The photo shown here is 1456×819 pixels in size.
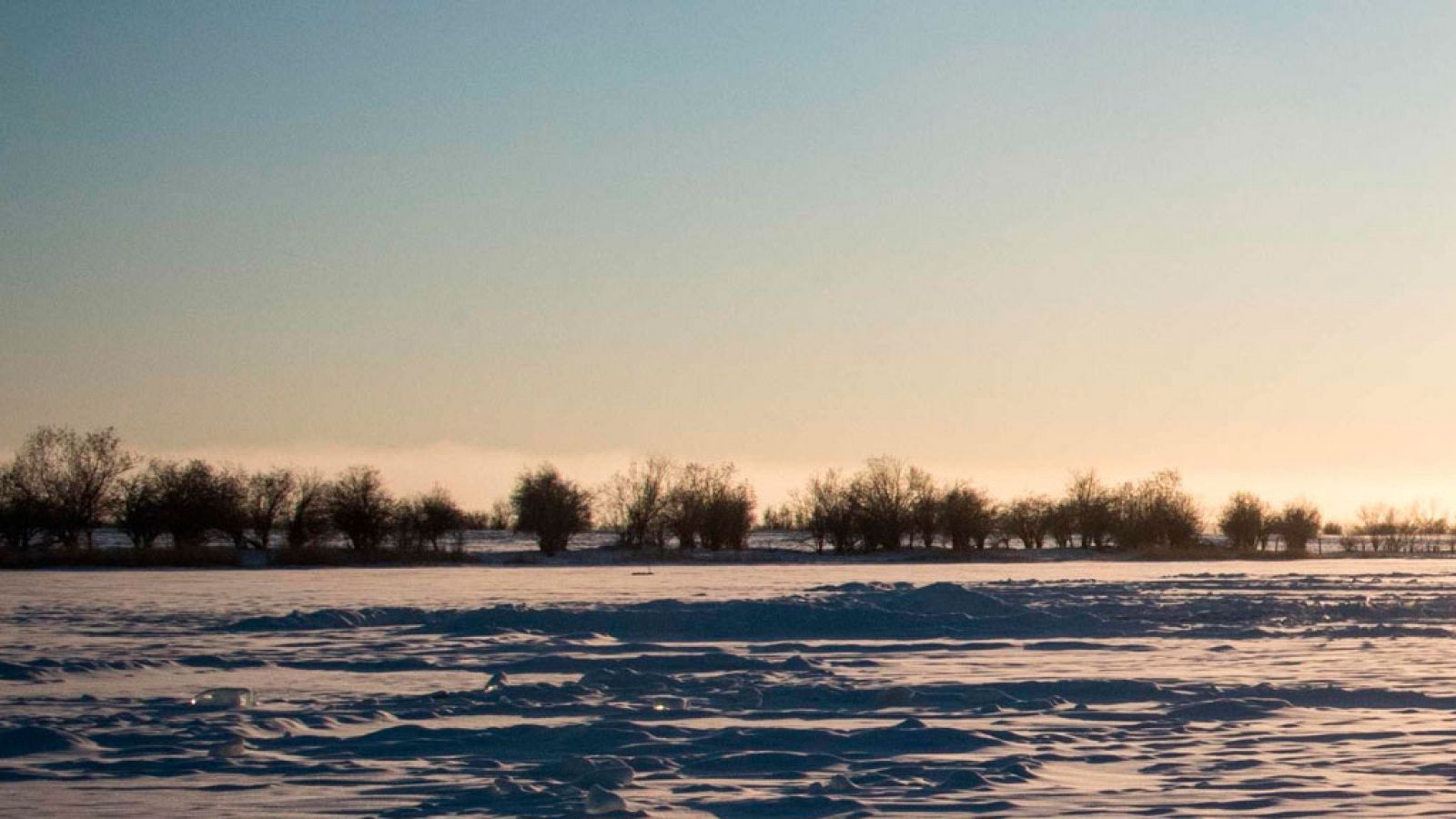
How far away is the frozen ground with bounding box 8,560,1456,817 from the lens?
7754 millimetres

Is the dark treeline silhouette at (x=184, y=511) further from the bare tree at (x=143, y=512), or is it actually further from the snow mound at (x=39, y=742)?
the snow mound at (x=39, y=742)

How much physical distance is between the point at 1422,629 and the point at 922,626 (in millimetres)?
6677

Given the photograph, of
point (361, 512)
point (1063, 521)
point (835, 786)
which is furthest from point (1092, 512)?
point (835, 786)

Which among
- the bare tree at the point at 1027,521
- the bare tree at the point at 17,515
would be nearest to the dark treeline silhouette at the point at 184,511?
the bare tree at the point at 17,515

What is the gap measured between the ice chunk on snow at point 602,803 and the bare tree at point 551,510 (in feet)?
211

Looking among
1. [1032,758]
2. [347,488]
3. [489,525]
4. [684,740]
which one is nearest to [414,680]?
[684,740]

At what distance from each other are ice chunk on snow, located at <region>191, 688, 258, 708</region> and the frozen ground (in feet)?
0.51

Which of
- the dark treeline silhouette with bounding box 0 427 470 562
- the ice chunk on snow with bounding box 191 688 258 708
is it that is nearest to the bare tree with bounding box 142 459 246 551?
the dark treeline silhouette with bounding box 0 427 470 562

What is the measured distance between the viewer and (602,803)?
7398mm

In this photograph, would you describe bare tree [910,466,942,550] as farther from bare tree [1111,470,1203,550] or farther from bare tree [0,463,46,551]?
bare tree [0,463,46,551]

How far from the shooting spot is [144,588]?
32.1 meters

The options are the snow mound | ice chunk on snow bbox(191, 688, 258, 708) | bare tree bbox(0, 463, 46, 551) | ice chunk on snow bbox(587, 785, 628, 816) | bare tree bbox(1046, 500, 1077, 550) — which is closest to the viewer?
ice chunk on snow bbox(587, 785, 628, 816)

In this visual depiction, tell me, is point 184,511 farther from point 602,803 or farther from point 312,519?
point 602,803

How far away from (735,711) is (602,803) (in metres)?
4.07
